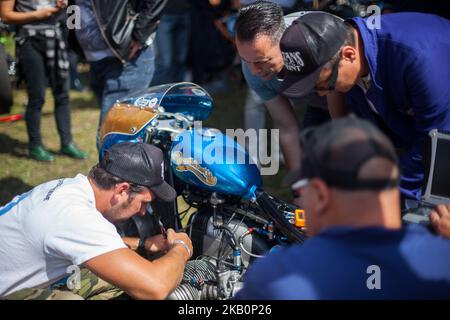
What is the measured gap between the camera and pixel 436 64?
2814 mm

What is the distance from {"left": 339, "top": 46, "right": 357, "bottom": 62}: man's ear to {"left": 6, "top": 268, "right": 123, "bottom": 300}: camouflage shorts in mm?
1734

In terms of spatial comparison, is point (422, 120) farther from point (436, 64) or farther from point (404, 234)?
point (404, 234)

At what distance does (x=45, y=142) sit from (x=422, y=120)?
434 centimetres

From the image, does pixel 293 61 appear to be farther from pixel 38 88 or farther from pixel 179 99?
pixel 38 88

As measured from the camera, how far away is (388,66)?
9.55ft

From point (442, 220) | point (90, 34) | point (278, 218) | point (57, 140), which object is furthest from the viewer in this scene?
point (57, 140)

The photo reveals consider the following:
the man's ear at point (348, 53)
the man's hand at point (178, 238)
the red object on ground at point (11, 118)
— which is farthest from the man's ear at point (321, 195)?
the red object on ground at point (11, 118)

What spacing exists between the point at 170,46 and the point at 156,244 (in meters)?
3.74

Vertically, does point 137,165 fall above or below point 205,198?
above

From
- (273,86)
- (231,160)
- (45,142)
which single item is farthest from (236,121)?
(231,160)

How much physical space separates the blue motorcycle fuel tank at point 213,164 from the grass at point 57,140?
5.63 feet

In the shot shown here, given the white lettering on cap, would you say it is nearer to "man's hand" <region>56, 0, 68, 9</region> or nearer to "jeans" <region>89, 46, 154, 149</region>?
"jeans" <region>89, 46, 154, 149</region>

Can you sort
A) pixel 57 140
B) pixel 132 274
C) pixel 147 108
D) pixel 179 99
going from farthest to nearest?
pixel 57 140 → pixel 179 99 → pixel 147 108 → pixel 132 274

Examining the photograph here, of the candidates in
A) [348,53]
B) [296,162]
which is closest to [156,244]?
[296,162]
